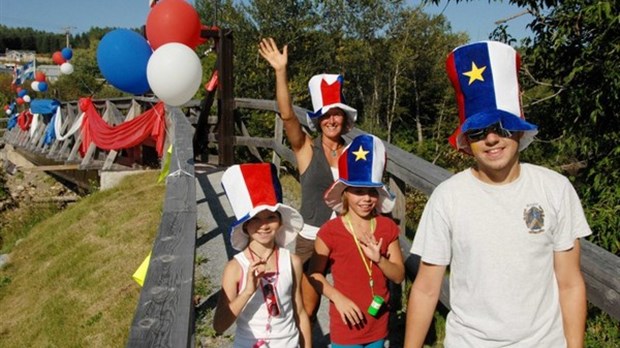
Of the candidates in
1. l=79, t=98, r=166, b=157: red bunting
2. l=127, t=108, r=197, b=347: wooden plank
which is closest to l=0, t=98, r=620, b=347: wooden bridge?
l=127, t=108, r=197, b=347: wooden plank

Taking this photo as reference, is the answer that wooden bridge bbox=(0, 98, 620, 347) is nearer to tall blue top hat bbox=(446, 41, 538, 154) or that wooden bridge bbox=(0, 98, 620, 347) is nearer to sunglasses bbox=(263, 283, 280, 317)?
sunglasses bbox=(263, 283, 280, 317)

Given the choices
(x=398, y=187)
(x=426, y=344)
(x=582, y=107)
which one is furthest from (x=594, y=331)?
(x=582, y=107)

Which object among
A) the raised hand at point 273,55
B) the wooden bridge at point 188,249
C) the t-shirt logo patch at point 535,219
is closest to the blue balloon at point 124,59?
the wooden bridge at point 188,249

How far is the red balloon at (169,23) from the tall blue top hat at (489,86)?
15.8ft

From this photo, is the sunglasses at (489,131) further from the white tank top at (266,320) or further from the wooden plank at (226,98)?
the wooden plank at (226,98)

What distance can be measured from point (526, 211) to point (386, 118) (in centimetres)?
2489

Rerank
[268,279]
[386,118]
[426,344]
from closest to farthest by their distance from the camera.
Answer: [268,279], [426,344], [386,118]

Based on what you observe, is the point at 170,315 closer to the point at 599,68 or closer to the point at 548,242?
the point at 548,242

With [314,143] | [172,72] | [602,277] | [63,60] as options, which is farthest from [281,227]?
[63,60]

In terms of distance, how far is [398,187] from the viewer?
351 cm

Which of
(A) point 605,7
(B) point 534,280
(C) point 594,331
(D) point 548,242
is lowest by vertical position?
Answer: (C) point 594,331

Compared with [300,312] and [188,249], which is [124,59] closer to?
[188,249]

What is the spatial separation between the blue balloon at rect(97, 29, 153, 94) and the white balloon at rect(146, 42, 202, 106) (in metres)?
0.34

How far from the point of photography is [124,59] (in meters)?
6.11
